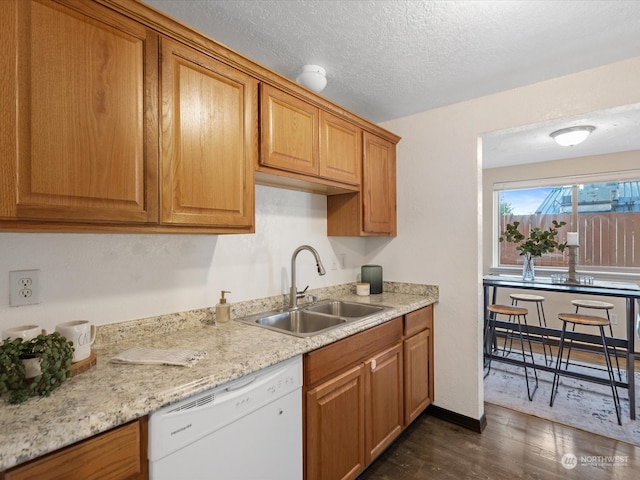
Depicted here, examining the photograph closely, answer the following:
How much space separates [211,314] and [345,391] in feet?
2.68

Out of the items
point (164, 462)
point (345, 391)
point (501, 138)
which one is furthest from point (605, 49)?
point (164, 462)

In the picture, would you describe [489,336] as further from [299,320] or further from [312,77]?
[312,77]

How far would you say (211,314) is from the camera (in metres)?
1.75

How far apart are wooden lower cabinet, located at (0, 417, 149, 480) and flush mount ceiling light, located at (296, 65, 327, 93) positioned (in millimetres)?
1800

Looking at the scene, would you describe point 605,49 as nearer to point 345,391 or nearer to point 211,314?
point 345,391

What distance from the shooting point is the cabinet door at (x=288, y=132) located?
1646mm

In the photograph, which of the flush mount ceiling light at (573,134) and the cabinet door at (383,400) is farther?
the flush mount ceiling light at (573,134)

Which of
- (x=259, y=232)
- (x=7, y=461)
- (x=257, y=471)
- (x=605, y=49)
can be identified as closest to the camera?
(x=7, y=461)

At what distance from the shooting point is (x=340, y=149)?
2.12 meters

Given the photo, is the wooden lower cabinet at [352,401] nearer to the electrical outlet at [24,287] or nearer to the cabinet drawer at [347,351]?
the cabinet drawer at [347,351]

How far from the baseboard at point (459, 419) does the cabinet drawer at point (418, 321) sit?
2.13 feet

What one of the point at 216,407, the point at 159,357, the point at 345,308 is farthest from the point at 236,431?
the point at 345,308

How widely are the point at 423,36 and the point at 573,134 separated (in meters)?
1.99

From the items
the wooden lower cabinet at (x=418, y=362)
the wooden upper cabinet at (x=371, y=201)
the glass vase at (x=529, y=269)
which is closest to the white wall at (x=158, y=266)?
the wooden upper cabinet at (x=371, y=201)
